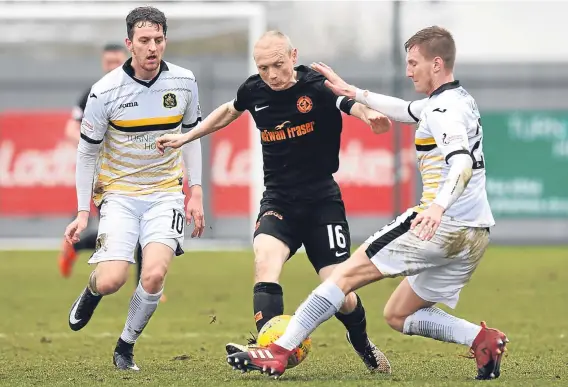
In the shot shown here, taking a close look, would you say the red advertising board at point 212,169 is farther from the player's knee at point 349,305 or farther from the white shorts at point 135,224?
the player's knee at point 349,305

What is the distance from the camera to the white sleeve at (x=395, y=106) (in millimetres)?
7824

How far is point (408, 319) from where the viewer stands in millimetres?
8172

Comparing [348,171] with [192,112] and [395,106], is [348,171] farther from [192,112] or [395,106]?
[395,106]

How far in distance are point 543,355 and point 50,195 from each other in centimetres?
1347

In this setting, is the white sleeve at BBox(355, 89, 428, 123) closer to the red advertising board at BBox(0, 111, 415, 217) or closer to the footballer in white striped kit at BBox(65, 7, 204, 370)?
the footballer in white striped kit at BBox(65, 7, 204, 370)

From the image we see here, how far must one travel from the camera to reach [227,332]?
457 inches

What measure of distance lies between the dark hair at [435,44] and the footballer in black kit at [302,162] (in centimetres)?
91

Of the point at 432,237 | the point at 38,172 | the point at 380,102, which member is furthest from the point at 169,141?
the point at 38,172

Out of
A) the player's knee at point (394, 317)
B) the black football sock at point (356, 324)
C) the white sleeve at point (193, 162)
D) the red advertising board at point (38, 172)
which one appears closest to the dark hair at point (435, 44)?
the player's knee at point (394, 317)

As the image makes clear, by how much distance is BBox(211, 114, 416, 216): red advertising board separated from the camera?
21844mm

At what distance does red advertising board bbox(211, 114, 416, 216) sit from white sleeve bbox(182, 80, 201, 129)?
41.5 feet

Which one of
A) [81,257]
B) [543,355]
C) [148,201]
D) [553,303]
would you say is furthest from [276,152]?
[81,257]

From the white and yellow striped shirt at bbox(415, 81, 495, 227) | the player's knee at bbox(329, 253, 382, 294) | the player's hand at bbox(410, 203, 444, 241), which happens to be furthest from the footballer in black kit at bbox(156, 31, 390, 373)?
the player's hand at bbox(410, 203, 444, 241)

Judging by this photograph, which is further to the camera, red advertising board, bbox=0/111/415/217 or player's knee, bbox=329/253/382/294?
red advertising board, bbox=0/111/415/217
